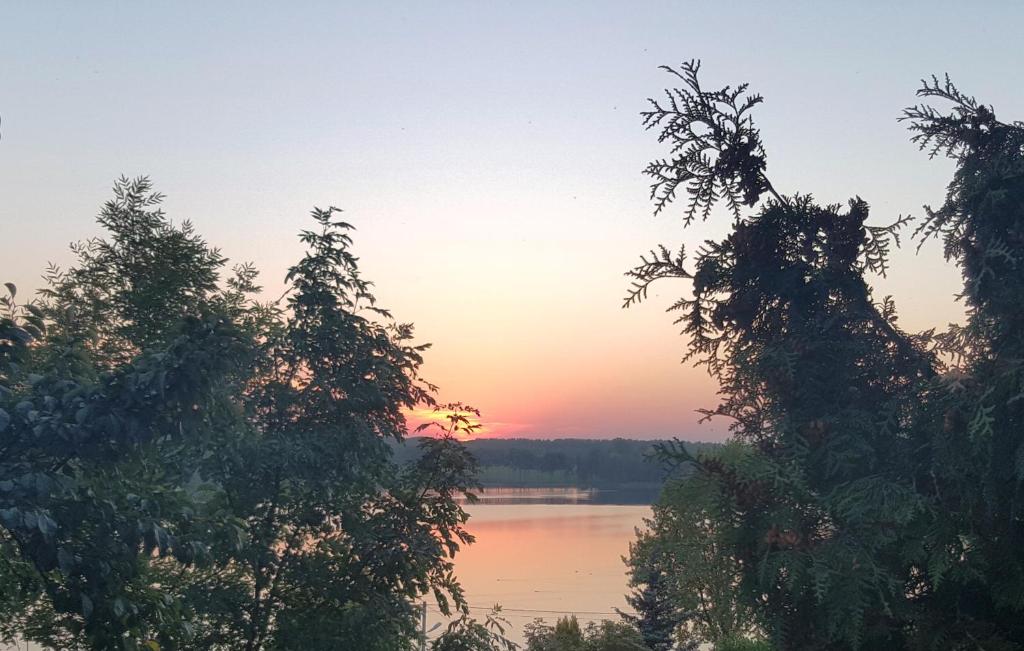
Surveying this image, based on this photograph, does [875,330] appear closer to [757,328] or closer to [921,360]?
[921,360]

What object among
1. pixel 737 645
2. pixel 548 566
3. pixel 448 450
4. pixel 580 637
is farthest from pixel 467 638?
pixel 548 566

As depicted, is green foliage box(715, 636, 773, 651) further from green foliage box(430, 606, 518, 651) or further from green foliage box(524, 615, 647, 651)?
green foliage box(430, 606, 518, 651)

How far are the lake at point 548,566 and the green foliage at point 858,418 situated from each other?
41987mm

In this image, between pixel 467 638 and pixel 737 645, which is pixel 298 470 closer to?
pixel 467 638

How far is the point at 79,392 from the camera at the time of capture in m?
7.38

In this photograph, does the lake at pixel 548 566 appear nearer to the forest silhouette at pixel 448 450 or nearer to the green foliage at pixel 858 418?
the forest silhouette at pixel 448 450

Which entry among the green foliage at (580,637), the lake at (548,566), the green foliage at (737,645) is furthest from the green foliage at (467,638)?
the lake at (548,566)

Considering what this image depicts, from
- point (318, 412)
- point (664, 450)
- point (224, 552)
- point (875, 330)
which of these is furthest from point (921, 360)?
point (224, 552)

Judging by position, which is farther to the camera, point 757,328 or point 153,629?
point 757,328

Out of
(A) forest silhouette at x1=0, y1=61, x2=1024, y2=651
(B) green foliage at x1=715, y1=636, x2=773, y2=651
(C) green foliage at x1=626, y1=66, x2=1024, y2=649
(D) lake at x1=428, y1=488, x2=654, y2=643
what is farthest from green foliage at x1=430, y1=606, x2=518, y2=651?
(D) lake at x1=428, y1=488, x2=654, y2=643

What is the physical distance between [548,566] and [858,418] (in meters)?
104

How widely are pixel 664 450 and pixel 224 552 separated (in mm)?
7170

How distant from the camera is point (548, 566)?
112000 millimetres

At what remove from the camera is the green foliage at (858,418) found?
35.0ft
